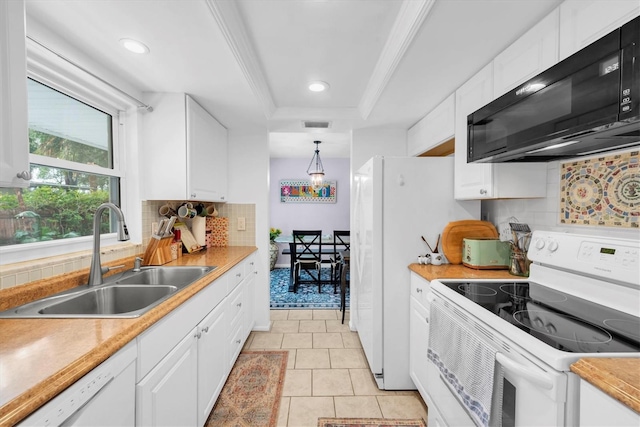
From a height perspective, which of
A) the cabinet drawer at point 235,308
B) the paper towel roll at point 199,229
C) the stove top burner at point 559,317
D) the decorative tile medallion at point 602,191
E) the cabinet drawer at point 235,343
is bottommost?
the cabinet drawer at point 235,343

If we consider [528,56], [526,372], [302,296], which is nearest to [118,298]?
[526,372]

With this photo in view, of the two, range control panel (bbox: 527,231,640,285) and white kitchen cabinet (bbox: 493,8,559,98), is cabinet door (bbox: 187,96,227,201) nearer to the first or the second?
white kitchen cabinet (bbox: 493,8,559,98)

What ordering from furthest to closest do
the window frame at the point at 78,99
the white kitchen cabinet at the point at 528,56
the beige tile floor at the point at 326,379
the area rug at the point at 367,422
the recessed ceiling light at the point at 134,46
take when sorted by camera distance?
the beige tile floor at the point at 326,379 < the area rug at the point at 367,422 < the recessed ceiling light at the point at 134,46 < the window frame at the point at 78,99 < the white kitchen cabinet at the point at 528,56

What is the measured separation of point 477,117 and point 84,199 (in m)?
2.30

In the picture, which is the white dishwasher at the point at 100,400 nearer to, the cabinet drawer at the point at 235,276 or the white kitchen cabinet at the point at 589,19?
the cabinet drawer at the point at 235,276

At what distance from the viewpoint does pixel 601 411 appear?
71 centimetres

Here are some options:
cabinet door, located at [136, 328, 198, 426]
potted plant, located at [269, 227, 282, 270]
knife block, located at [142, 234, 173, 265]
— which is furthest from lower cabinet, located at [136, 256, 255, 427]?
potted plant, located at [269, 227, 282, 270]

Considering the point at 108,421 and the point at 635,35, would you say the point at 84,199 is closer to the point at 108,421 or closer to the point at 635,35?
the point at 108,421

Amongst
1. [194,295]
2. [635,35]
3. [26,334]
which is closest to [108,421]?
[26,334]

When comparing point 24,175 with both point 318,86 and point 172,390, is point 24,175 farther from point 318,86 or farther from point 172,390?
point 318,86

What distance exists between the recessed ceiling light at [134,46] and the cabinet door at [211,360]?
4.93 feet

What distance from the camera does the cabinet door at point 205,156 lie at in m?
2.15

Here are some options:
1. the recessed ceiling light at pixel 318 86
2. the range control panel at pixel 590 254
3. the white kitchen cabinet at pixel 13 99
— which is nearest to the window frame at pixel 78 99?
the white kitchen cabinet at pixel 13 99

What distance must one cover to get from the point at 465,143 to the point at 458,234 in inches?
24.6
